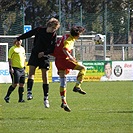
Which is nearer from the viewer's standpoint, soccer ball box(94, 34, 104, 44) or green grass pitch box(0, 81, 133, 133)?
green grass pitch box(0, 81, 133, 133)

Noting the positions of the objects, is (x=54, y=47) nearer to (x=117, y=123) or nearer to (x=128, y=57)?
(x=117, y=123)

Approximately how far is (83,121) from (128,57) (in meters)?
27.1

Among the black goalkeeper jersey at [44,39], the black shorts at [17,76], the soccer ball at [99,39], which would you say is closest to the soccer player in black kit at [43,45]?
the black goalkeeper jersey at [44,39]

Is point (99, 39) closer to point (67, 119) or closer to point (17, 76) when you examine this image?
point (17, 76)

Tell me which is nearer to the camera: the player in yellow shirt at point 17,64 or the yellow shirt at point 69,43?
the yellow shirt at point 69,43

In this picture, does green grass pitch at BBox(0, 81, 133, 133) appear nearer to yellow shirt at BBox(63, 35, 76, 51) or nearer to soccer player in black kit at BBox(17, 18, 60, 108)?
soccer player in black kit at BBox(17, 18, 60, 108)

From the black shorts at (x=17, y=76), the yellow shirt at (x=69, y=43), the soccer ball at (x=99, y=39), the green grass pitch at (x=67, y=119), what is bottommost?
the green grass pitch at (x=67, y=119)

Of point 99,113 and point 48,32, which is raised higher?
point 48,32

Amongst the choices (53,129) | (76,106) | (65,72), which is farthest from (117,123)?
(76,106)

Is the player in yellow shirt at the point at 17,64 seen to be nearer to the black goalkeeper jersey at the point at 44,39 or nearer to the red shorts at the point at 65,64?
the black goalkeeper jersey at the point at 44,39

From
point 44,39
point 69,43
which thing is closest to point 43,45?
point 44,39

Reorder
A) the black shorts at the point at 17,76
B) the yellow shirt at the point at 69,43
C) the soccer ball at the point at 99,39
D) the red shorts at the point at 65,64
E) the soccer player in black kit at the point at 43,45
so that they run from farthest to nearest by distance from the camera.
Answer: the soccer ball at the point at 99,39 → the black shorts at the point at 17,76 → the soccer player in black kit at the point at 43,45 → the red shorts at the point at 65,64 → the yellow shirt at the point at 69,43

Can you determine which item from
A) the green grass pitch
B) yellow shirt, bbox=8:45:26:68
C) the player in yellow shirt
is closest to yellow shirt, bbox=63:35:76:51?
the green grass pitch

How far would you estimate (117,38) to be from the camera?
1545 inches
